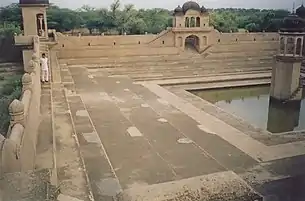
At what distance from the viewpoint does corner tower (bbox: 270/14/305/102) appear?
10609 mm

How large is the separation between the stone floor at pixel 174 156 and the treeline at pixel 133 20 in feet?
59.9

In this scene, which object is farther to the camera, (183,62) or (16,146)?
(183,62)

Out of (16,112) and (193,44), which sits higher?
(193,44)

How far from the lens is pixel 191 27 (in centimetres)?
1756

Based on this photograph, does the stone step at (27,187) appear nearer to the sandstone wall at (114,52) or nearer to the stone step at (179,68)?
the stone step at (179,68)

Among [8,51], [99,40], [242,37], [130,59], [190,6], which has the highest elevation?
[190,6]

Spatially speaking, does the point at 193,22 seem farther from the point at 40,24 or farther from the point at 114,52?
the point at 40,24

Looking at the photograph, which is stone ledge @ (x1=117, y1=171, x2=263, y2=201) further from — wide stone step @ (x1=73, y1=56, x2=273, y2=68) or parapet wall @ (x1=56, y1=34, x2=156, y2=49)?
parapet wall @ (x1=56, y1=34, x2=156, y2=49)

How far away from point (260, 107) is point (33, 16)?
10.2 metres

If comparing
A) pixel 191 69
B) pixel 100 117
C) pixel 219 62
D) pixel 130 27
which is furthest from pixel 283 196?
pixel 130 27

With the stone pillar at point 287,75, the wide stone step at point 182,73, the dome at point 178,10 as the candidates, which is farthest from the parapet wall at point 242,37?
the stone pillar at point 287,75

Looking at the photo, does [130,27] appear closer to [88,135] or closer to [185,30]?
[185,30]

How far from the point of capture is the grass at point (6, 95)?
751cm

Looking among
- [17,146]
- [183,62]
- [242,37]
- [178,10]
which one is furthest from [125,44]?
[17,146]
